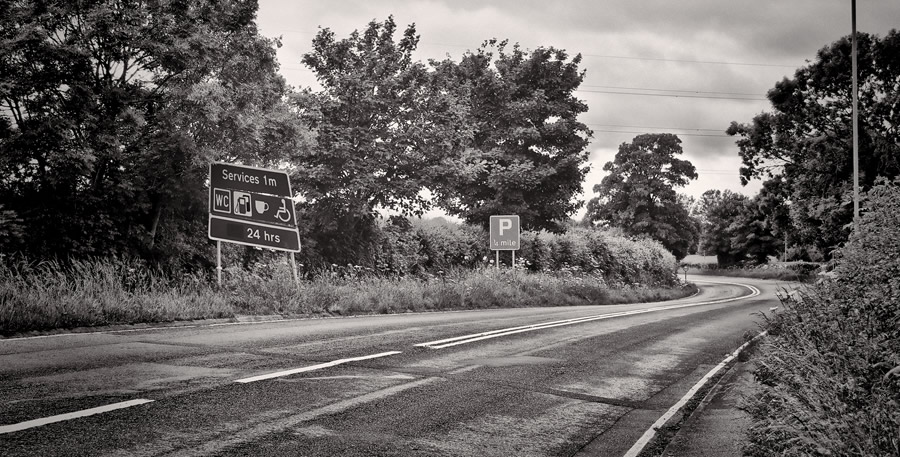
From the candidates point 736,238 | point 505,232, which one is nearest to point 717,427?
point 505,232

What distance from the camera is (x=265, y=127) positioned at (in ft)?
54.9

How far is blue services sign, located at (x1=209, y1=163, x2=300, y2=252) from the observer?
15.9 metres

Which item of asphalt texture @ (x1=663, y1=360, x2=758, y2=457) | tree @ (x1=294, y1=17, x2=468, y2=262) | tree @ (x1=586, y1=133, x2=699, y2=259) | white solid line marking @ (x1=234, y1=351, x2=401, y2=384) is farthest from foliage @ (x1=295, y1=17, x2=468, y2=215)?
tree @ (x1=586, y1=133, x2=699, y2=259)

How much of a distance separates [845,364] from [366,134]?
17.1m

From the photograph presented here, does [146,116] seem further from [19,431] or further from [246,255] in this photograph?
[19,431]

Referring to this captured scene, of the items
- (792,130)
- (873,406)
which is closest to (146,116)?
(873,406)

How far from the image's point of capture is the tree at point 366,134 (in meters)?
20.7

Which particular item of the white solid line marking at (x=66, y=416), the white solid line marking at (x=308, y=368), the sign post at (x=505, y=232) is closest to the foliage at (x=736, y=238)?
the sign post at (x=505, y=232)

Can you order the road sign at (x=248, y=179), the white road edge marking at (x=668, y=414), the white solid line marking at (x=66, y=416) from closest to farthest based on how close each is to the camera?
the white solid line marking at (x=66, y=416) < the white road edge marking at (x=668, y=414) < the road sign at (x=248, y=179)

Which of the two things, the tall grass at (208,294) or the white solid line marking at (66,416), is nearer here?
the white solid line marking at (66,416)

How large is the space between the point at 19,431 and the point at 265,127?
13015 millimetres

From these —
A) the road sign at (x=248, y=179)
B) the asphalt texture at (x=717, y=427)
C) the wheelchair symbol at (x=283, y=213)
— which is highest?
the road sign at (x=248, y=179)

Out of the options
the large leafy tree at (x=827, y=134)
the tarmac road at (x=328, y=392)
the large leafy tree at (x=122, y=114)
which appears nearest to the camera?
the tarmac road at (x=328, y=392)

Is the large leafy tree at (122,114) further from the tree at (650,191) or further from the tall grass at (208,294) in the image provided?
the tree at (650,191)
